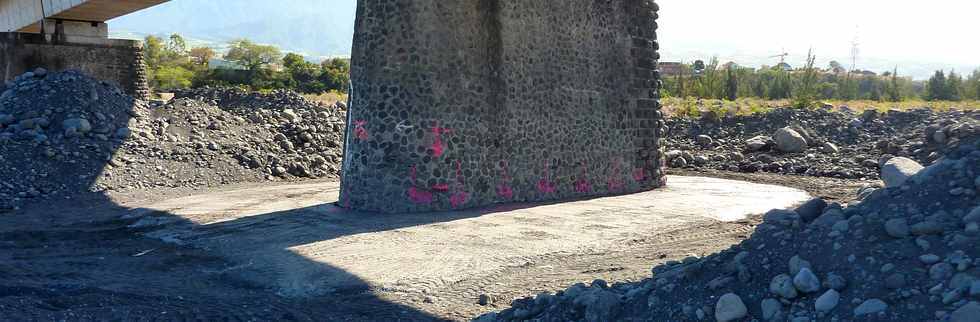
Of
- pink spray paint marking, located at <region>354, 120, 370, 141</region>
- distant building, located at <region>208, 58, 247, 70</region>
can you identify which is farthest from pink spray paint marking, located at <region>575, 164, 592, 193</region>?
distant building, located at <region>208, 58, 247, 70</region>

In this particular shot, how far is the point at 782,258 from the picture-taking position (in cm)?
448

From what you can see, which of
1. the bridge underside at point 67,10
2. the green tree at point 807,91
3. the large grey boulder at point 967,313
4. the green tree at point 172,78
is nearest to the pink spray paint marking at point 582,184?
the large grey boulder at point 967,313

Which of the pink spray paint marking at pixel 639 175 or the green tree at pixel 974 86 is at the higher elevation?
the green tree at pixel 974 86

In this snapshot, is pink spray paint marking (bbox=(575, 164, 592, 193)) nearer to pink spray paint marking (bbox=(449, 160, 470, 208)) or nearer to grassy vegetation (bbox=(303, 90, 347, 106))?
pink spray paint marking (bbox=(449, 160, 470, 208))

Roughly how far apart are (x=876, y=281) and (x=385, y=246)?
18.2 feet

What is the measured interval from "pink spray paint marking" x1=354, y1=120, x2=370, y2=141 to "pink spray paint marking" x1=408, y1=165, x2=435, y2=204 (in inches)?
31.1

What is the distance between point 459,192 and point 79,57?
43.5 feet

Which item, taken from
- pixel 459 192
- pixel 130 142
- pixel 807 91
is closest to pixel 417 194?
pixel 459 192

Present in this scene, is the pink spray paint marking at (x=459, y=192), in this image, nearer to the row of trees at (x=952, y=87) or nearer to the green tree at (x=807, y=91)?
the green tree at (x=807, y=91)

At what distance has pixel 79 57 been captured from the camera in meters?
19.7

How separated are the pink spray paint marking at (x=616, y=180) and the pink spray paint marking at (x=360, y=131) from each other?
4618 mm

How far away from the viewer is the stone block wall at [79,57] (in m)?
18.9

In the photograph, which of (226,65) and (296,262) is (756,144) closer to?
(296,262)

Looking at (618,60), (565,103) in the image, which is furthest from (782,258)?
(618,60)
